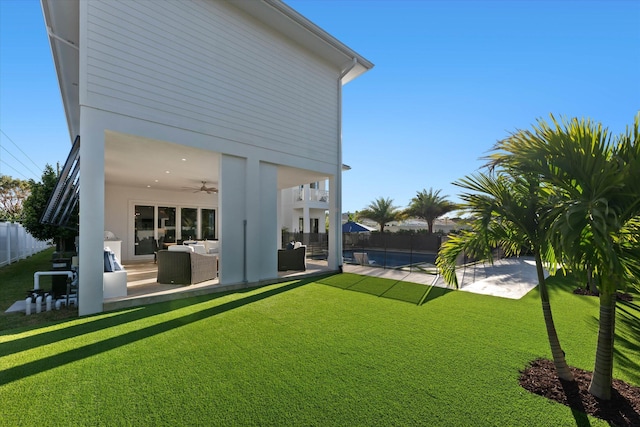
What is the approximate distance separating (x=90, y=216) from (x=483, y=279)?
10.1 metres

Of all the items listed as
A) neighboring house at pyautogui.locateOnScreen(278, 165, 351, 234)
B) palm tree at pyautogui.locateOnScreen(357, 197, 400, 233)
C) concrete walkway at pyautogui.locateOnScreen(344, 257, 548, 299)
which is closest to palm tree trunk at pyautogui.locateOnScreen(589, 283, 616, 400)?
concrete walkway at pyautogui.locateOnScreen(344, 257, 548, 299)

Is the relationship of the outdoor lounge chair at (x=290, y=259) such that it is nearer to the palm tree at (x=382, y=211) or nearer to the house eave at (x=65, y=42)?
the house eave at (x=65, y=42)

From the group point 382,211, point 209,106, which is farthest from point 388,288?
point 382,211

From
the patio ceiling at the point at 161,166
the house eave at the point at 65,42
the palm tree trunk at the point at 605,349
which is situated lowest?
the palm tree trunk at the point at 605,349

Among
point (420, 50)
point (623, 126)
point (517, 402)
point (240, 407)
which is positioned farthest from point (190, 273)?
point (420, 50)

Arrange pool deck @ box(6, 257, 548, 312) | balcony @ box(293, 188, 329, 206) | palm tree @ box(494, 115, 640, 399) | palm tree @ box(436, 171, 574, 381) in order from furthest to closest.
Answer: balcony @ box(293, 188, 329, 206) → pool deck @ box(6, 257, 548, 312) → palm tree @ box(436, 171, 574, 381) → palm tree @ box(494, 115, 640, 399)

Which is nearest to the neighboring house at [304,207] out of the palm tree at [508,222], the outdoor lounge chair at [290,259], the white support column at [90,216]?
the outdoor lounge chair at [290,259]

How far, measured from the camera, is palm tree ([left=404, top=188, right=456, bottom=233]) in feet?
75.2

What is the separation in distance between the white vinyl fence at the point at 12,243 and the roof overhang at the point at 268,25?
6255mm

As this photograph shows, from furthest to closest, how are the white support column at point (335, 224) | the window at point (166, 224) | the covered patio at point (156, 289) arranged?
the window at point (166, 224), the white support column at point (335, 224), the covered patio at point (156, 289)

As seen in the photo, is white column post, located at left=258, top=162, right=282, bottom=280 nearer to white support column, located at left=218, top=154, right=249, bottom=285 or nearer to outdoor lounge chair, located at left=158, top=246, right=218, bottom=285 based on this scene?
white support column, located at left=218, top=154, right=249, bottom=285

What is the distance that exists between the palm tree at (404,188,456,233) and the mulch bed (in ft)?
68.5

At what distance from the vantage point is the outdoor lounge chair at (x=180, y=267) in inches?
281

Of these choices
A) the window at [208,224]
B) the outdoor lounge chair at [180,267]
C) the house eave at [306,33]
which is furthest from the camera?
the window at [208,224]
